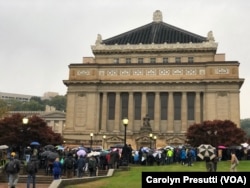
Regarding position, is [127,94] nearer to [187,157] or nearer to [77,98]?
[77,98]

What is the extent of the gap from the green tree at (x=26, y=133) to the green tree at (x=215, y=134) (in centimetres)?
2342

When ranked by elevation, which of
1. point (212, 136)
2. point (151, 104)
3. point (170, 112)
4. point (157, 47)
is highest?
point (157, 47)

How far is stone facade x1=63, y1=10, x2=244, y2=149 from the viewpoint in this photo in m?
84.3

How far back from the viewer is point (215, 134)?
68312 mm

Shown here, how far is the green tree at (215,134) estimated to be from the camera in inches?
2685

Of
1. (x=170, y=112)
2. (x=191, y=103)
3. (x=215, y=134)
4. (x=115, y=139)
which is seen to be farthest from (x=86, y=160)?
(x=191, y=103)

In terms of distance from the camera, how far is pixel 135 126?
8775cm

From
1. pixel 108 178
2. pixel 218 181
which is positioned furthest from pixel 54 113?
pixel 218 181

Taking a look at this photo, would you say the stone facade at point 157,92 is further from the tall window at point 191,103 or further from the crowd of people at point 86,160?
the crowd of people at point 86,160

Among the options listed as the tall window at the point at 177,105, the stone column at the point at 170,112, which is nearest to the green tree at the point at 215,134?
the stone column at the point at 170,112

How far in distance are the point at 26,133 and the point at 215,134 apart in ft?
98.9

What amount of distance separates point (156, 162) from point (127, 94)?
47.5 metres

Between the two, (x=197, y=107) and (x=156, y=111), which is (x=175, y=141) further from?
(x=197, y=107)

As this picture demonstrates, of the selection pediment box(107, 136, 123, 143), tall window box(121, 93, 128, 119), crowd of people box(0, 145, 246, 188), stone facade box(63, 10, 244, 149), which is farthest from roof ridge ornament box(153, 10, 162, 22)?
crowd of people box(0, 145, 246, 188)
